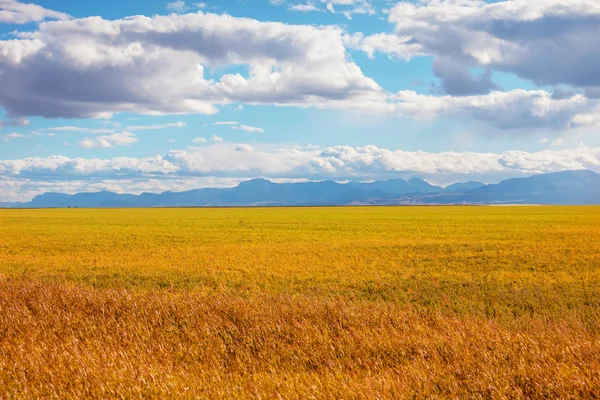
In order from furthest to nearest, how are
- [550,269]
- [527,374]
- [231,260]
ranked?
1. [231,260]
2. [550,269]
3. [527,374]

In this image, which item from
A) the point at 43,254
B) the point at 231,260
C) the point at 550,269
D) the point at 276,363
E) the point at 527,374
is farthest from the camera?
the point at 43,254

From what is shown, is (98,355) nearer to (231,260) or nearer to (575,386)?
(575,386)

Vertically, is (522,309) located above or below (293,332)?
below

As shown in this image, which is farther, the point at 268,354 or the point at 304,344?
the point at 304,344

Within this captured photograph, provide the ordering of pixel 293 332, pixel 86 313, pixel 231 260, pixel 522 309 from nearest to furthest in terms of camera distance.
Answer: pixel 293 332
pixel 86 313
pixel 522 309
pixel 231 260

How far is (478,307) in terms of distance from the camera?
16391mm

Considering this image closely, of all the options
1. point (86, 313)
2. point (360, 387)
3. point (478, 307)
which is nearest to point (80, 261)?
point (86, 313)

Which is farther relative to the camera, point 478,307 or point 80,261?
point 80,261

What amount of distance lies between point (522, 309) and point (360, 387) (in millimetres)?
11245

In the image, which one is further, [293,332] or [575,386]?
[293,332]

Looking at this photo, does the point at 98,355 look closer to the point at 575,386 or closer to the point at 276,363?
the point at 276,363

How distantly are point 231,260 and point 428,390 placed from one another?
23.8m

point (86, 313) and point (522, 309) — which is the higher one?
point (86, 313)

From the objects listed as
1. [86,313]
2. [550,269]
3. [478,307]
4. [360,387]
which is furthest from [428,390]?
[550,269]
